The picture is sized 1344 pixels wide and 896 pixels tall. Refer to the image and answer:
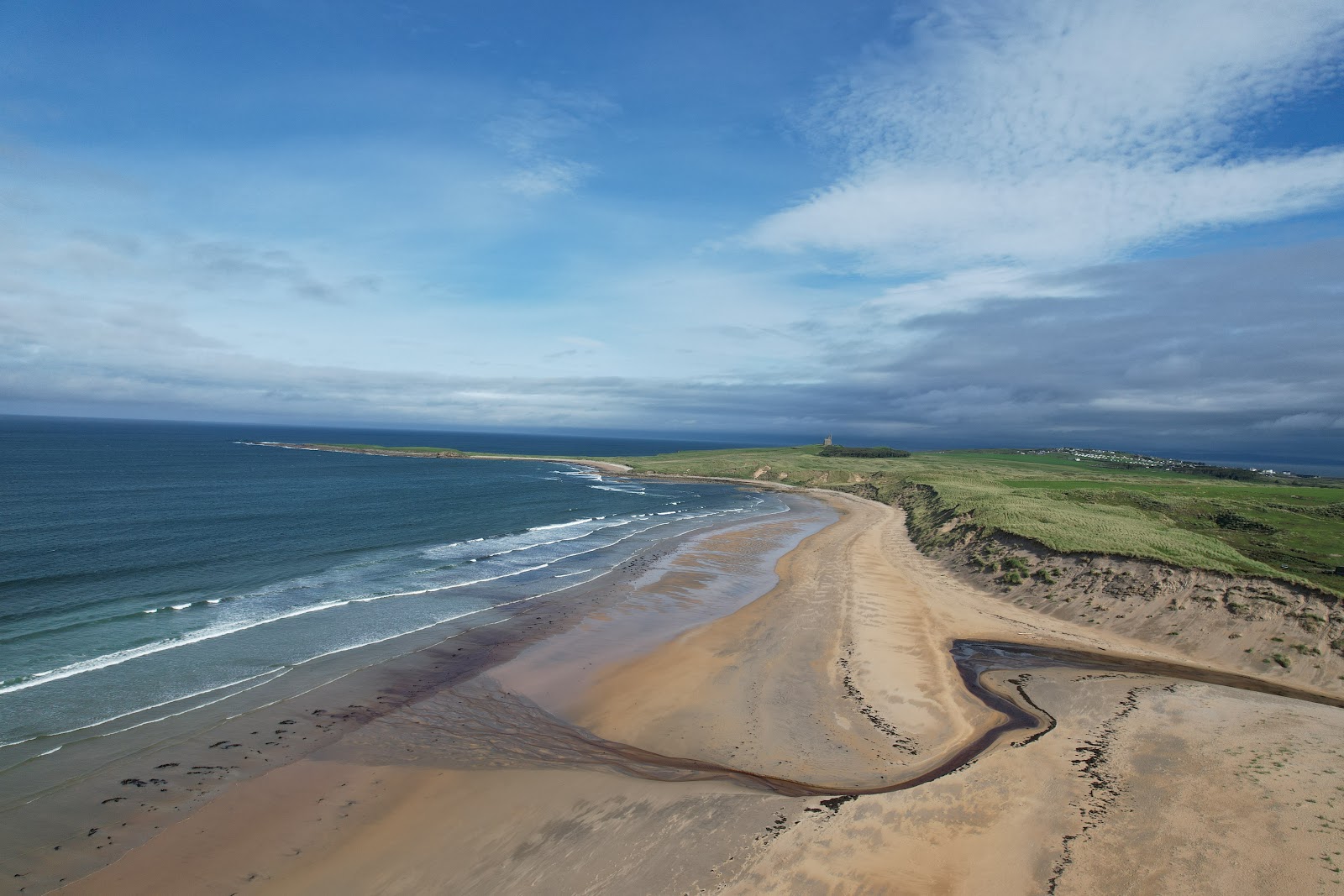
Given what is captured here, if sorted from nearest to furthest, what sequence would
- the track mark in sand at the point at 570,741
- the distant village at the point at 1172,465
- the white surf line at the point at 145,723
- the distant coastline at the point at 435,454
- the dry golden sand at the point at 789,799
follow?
1. the dry golden sand at the point at 789,799
2. the white surf line at the point at 145,723
3. the track mark in sand at the point at 570,741
4. the distant village at the point at 1172,465
5. the distant coastline at the point at 435,454

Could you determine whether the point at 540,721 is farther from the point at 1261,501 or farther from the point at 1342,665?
the point at 1261,501

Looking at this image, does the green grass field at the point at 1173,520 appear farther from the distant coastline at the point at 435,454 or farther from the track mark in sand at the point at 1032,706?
the distant coastline at the point at 435,454

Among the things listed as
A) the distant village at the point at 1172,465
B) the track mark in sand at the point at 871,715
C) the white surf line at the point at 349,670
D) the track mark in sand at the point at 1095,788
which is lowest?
the white surf line at the point at 349,670

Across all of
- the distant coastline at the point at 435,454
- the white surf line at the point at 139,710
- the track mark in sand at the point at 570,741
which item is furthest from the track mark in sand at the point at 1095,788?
the distant coastline at the point at 435,454

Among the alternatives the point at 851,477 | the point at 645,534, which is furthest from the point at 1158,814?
the point at 851,477

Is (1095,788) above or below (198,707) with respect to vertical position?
above

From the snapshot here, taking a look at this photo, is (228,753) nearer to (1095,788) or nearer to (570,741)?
(570,741)

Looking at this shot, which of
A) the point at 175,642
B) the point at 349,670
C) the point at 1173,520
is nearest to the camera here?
the point at 349,670

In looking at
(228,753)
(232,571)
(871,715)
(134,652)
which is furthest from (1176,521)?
(232,571)
